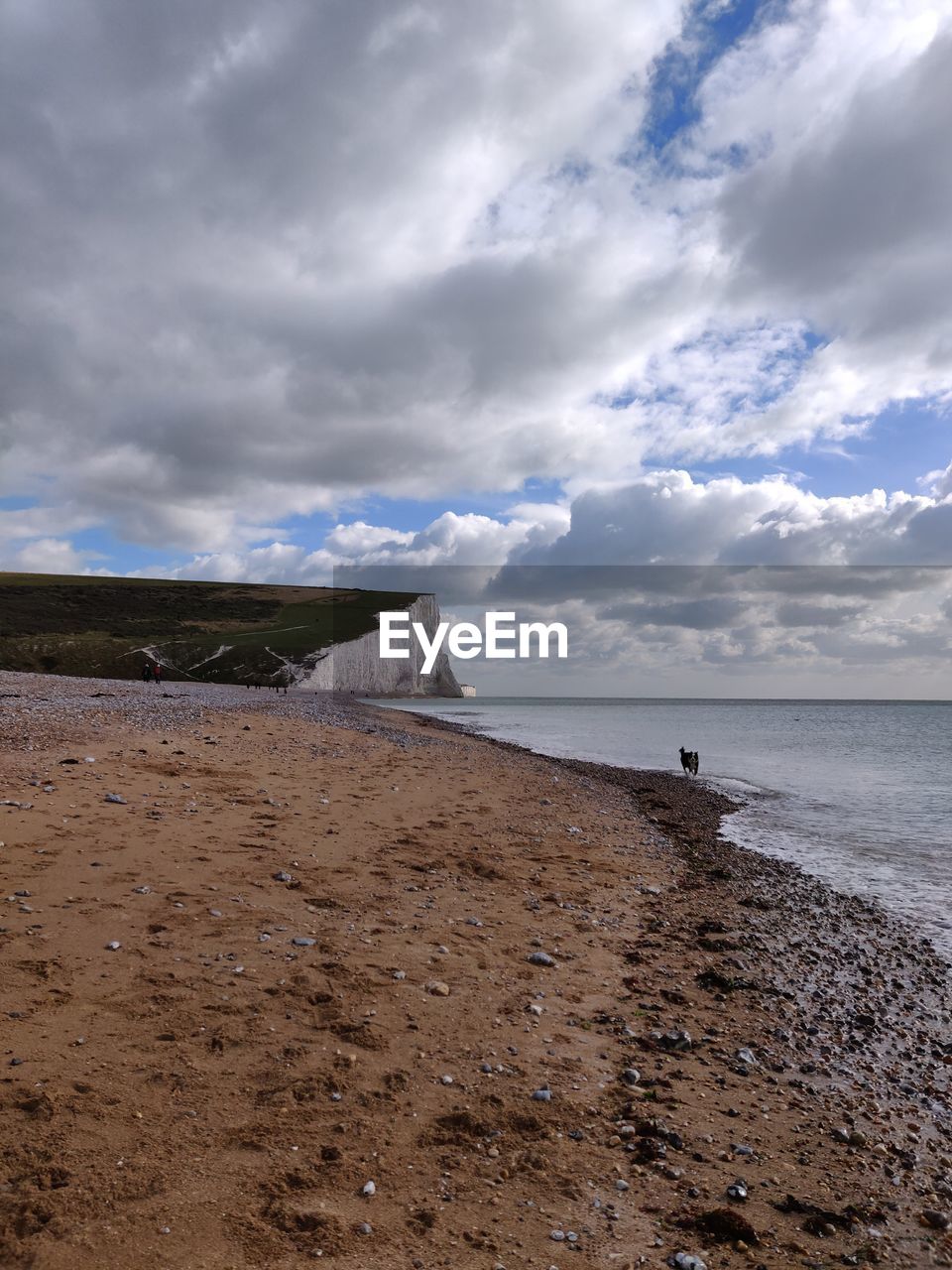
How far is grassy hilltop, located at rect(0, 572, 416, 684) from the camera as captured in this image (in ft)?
246

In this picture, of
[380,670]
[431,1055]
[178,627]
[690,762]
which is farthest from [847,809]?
[178,627]

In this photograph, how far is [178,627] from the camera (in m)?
96.9

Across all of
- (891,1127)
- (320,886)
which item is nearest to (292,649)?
(320,886)

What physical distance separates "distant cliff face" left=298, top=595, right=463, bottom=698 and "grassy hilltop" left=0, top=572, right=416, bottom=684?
6.36 feet

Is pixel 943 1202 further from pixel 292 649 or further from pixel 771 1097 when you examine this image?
pixel 292 649

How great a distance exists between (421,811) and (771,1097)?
34.4ft

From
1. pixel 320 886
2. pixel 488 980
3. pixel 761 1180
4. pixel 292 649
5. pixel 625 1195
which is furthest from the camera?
pixel 292 649

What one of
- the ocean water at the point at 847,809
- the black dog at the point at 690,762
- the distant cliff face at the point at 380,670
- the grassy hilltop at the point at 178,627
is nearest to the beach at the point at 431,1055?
the ocean water at the point at 847,809

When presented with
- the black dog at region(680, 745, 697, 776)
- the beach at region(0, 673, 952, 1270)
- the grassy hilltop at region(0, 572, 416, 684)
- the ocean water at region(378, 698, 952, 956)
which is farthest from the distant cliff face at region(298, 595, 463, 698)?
the beach at region(0, 673, 952, 1270)

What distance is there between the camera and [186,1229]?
13.3ft

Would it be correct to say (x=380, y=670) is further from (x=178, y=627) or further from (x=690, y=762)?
(x=690, y=762)

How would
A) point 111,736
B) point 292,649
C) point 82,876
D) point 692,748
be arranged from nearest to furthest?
point 82,876 → point 111,736 → point 692,748 → point 292,649

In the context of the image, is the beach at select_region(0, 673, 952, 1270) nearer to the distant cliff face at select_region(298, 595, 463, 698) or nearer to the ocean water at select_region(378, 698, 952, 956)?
the ocean water at select_region(378, 698, 952, 956)

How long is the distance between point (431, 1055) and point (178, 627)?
98.7 metres
